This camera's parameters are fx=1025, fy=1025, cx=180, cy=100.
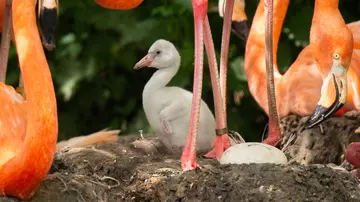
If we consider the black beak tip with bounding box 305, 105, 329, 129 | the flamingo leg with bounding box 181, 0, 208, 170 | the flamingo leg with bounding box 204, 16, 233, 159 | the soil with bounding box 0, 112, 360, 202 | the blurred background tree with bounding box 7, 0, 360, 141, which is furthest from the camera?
the blurred background tree with bounding box 7, 0, 360, 141

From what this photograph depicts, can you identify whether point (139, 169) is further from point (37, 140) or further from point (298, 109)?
point (298, 109)

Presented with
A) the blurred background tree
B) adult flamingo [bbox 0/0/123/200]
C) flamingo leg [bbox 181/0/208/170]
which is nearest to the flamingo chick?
flamingo leg [bbox 181/0/208/170]

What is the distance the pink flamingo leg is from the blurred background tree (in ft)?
5.61

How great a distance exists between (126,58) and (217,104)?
235cm

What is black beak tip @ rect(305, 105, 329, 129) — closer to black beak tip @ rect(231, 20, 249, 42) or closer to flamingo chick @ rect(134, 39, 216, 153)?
flamingo chick @ rect(134, 39, 216, 153)

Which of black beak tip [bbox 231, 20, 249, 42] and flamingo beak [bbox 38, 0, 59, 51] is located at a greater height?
flamingo beak [bbox 38, 0, 59, 51]

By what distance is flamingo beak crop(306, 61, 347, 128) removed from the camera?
13.7 ft

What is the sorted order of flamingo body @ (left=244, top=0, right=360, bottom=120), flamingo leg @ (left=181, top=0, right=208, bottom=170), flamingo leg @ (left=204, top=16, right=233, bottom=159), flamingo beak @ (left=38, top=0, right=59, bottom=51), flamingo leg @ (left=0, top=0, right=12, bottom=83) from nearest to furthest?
flamingo beak @ (left=38, top=0, right=59, bottom=51), flamingo leg @ (left=181, top=0, right=208, bottom=170), flamingo leg @ (left=204, top=16, right=233, bottom=159), flamingo leg @ (left=0, top=0, right=12, bottom=83), flamingo body @ (left=244, top=0, right=360, bottom=120)

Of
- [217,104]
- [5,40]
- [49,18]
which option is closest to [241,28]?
[217,104]

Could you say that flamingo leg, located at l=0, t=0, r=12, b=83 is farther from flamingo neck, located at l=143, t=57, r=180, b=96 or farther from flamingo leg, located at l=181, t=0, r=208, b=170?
flamingo leg, located at l=181, t=0, r=208, b=170

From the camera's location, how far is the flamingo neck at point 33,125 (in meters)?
3.70

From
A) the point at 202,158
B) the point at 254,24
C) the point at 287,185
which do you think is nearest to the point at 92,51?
the point at 254,24

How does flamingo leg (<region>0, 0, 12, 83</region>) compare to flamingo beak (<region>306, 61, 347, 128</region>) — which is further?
flamingo leg (<region>0, 0, 12, 83</region>)

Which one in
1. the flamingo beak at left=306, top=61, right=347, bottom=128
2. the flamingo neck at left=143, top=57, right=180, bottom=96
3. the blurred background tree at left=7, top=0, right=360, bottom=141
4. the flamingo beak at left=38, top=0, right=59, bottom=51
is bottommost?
the blurred background tree at left=7, top=0, right=360, bottom=141
